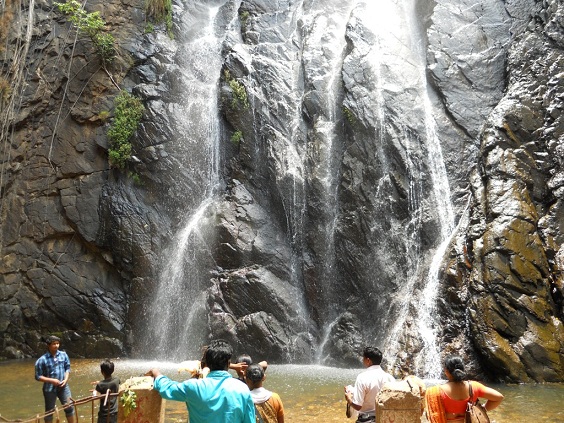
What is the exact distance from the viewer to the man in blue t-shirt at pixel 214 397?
3.33 metres

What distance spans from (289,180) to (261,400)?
12.4 metres

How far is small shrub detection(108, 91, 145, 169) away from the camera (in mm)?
17750

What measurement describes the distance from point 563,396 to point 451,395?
616 cm

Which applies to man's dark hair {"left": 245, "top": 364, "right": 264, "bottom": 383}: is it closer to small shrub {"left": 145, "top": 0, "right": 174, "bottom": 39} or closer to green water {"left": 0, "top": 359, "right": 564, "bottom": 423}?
green water {"left": 0, "top": 359, "right": 564, "bottom": 423}

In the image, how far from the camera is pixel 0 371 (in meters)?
13.8

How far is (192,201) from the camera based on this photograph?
17.6m

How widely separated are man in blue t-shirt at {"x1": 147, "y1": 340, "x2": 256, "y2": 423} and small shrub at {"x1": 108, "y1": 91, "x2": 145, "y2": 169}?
50.2 ft

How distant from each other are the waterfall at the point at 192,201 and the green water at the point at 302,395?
1.86 metres

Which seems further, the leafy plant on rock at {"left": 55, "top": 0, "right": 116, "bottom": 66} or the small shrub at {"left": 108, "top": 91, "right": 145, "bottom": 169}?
the leafy plant on rock at {"left": 55, "top": 0, "right": 116, "bottom": 66}

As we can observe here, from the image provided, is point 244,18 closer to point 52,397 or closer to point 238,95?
point 238,95

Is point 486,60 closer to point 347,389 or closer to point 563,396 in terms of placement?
point 563,396

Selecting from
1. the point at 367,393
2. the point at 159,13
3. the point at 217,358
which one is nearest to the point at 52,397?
the point at 367,393

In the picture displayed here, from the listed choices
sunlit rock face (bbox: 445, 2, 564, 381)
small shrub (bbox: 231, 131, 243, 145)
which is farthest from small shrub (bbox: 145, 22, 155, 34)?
sunlit rock face (bbox: 445, 2, 564, 381)

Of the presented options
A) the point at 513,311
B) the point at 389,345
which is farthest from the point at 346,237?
the point at 513,311
